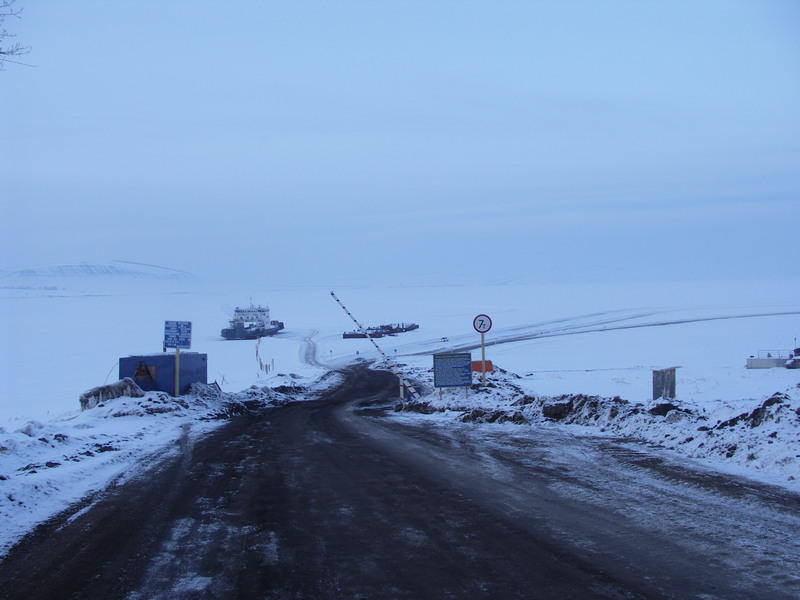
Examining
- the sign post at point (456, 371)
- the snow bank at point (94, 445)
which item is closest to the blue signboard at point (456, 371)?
the sign post at point (456, 371)

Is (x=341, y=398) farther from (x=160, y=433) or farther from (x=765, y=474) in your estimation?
(x=765, y=474)

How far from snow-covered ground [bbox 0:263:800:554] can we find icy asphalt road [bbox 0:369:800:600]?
1043 mm

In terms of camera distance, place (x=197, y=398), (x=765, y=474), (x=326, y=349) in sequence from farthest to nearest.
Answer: (x=326, y=349) → (x=197, y=398) → (x=765, y=474)

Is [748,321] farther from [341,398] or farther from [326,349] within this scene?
[341,398]

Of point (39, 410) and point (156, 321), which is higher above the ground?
point (156, 321)

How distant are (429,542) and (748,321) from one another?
69423mm

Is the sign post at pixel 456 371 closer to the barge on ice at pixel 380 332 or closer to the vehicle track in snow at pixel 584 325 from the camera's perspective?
the vehicle track in snow at pixel 584 325

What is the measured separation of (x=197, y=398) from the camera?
20.2 m

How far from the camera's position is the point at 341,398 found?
25453 mm

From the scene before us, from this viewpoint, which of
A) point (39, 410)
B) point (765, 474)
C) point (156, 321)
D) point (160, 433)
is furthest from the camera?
point (156, 321)

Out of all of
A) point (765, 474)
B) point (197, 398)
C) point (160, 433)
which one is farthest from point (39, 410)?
point (765, 474)

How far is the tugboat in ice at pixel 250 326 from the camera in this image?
76.7 m

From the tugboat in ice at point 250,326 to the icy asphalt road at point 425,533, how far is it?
220ft

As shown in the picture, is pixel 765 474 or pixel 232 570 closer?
pixel 232 570
